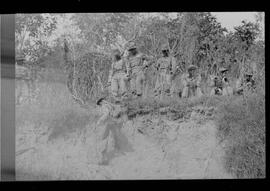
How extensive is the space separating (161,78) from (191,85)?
39 centimetres

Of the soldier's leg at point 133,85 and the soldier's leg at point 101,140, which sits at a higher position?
the soldier's leg at point 133,85

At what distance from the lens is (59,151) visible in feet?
16.1

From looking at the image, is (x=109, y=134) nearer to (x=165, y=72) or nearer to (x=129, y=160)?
(x=129, y=160)

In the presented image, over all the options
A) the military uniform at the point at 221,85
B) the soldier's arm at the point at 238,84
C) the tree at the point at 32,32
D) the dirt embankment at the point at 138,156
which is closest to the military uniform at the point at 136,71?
the dirt embankment at the point at 138,156

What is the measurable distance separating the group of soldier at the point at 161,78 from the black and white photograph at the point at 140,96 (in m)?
0.01

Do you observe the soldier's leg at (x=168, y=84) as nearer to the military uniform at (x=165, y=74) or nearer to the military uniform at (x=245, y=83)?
the military uniform at (x=165, y=74)

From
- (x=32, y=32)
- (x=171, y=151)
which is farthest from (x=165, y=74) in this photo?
(x=32, y=32)

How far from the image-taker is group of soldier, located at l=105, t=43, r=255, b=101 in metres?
5.02

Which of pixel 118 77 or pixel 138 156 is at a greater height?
pixel 118 77

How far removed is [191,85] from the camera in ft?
16.6

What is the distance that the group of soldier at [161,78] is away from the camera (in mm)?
5016

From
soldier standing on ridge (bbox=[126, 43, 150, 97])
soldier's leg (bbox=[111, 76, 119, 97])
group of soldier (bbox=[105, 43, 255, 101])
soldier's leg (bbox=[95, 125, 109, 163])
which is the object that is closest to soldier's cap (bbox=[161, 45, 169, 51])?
group of soldier (bbox=[105, 43, 255, 101])

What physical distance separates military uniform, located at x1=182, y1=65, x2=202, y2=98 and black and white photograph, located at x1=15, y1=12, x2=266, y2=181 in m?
0.01
